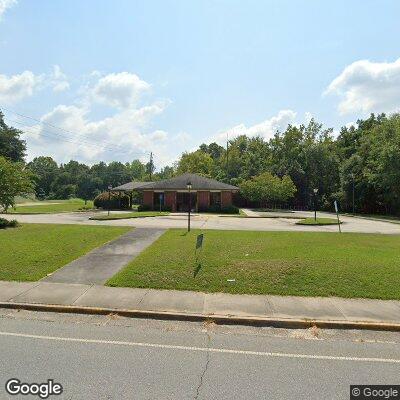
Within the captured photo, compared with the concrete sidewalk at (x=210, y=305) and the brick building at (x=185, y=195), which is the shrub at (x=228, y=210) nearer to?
the brick building at (x=185, y=195)

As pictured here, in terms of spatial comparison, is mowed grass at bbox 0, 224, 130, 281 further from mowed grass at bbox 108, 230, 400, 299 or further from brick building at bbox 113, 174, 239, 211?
brick building at bbox 113, 174, 239, 211

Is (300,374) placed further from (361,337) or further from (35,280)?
(35,280)

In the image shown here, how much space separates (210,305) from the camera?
25.5 ft

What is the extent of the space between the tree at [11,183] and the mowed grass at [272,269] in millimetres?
11400

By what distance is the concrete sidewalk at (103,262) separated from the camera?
9797 mm

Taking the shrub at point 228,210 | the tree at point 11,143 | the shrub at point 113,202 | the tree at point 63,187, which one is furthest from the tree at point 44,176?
the shrub at point 228,210

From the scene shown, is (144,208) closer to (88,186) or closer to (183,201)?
(183,201)

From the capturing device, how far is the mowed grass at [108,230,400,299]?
897 cm

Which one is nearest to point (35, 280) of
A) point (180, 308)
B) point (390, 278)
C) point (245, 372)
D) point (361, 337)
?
point (180, 308)

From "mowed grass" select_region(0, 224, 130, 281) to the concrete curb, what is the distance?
9.80ft

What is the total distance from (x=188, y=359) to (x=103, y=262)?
22.7ft

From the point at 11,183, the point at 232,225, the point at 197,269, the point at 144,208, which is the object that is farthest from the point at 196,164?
the point at 197,269

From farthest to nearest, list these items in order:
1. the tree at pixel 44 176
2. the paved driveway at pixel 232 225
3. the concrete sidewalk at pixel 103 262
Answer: the tree at pixel 44 176 < the paved driveway at pixel 232 225 < the concrete sidewalk at pixel 103 262

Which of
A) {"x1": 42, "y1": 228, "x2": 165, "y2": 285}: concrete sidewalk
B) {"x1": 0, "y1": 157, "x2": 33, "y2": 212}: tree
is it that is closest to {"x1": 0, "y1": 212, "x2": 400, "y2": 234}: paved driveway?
{"x1": 0, "y1": 157, "x2": 33, "y2": 212}: tree
